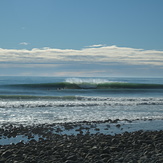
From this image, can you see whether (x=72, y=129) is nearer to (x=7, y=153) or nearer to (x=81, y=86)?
(x=7, y=153)

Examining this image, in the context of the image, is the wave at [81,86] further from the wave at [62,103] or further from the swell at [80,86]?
the wave at [62,103]

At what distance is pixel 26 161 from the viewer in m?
7.26

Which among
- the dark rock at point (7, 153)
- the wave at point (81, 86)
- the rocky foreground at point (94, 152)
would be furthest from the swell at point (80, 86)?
the dark rock at point (7, 153)

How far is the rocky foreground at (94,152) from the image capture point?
7.36 meters

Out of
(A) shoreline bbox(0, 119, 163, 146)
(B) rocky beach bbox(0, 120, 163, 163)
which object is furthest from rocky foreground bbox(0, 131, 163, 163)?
(A) shoreline bbox(0, 119, 163, 146)

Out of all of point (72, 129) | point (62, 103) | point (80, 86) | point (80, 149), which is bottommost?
point (72, 129)

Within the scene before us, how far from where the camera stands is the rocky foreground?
736cm

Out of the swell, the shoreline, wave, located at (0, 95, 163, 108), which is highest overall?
the swell

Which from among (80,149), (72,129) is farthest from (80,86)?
(80,149)

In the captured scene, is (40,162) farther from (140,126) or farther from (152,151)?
(140,126)

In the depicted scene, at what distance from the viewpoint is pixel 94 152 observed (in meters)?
8.20

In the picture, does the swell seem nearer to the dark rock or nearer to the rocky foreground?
the rocky foreground

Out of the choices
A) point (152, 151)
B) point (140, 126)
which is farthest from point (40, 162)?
point (140, 126)

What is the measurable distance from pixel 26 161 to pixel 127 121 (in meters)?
8.82
